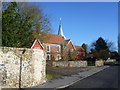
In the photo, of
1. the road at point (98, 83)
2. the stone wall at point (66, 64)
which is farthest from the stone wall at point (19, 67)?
the stone wall at point (66, 64)

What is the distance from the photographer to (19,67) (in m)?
12.8

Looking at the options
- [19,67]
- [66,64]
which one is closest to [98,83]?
[19,67]

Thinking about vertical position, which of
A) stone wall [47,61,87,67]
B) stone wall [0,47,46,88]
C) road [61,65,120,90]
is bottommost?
road [61,65,120,90]

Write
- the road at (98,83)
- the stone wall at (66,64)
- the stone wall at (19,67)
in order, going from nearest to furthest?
the stone wall at (19,67), the road at (98,83), the stone wall at (66,64)

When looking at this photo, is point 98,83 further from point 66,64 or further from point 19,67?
point 66,64

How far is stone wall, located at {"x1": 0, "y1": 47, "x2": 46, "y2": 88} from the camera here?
12.1m

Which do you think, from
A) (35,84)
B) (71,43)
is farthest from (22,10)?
(71,43)

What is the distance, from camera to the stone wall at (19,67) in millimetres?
12133

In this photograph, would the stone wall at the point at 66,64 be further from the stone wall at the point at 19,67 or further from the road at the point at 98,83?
the stone wall at the point at 19,67

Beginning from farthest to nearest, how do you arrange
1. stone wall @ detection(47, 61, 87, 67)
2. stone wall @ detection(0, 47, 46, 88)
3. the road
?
stone wall @ detection(47, 61, 87, 67) → the road → stone wall @ detection(0, 47, 46, 88)

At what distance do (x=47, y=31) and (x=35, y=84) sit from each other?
19.3 meters

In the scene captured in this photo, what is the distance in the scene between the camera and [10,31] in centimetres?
1723

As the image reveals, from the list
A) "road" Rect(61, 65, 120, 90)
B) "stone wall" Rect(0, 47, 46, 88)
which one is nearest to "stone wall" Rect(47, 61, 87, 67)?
"road" Rect(61, 65, 120, 90)

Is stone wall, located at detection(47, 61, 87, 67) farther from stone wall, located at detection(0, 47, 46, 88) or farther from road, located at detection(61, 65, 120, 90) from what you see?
stone wall, located at detection(0, 47, 46, 88)
